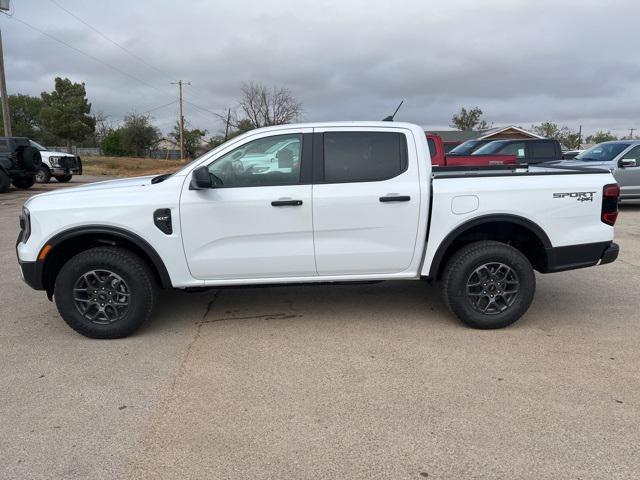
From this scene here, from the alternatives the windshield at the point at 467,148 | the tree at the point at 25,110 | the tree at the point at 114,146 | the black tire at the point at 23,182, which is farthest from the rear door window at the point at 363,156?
the tree at the point at 25,110

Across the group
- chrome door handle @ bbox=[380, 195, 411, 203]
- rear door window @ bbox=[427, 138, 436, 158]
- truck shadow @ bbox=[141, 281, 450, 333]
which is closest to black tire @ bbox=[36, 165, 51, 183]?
rear door window @ bbox=[427, 138, 436, 158]

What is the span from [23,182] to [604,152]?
19.2 meters

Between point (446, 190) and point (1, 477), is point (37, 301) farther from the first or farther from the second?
point (446, 190)

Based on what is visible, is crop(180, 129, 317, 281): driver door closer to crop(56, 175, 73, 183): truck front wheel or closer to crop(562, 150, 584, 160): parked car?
crop(562, 150, 584, 160): parked car

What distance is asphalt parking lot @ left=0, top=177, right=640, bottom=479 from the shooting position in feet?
8.83

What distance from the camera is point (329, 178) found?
430cm

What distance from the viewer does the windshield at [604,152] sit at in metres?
12.2

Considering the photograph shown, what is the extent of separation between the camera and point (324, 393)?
340 cm

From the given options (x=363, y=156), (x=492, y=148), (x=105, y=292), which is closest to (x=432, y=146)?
(x=492, y=148)

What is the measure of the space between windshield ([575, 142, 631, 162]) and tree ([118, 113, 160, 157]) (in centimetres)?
6512

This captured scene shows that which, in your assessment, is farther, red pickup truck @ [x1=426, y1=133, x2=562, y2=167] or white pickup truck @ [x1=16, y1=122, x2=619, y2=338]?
red pickup truck @ [x1=426, y1=133, x2=562, y2=167]

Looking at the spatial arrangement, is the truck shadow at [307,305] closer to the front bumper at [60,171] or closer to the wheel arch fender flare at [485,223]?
the wheel arch fender flare at [485,223]

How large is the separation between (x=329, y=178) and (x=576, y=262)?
93.3 inches

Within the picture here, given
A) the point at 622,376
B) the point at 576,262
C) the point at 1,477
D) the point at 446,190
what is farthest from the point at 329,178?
the point at 1,477
